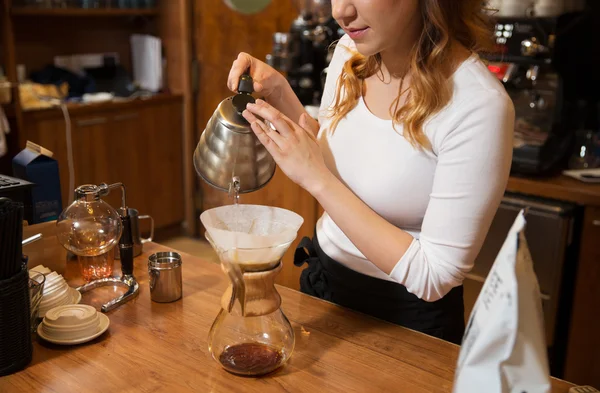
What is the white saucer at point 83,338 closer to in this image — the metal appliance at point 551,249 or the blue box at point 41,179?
the blue box at point 41,179

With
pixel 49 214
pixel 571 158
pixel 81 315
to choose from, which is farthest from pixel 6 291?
pixel 571 158

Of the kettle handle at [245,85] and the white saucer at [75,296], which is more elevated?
the kettle handle at [245,85]

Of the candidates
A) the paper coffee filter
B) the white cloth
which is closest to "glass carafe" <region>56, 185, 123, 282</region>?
the paper coffee filter

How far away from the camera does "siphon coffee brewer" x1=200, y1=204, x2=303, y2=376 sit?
1012mm

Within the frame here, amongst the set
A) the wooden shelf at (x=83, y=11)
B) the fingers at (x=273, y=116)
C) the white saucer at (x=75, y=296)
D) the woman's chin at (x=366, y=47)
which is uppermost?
the woman's chin at (x=366, y=47)

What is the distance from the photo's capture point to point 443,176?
1146 mm

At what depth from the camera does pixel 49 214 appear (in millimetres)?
1559

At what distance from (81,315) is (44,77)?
2.54 m

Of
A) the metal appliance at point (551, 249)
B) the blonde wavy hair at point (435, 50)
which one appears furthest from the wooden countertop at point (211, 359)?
the metal appliance at point (551, 249)

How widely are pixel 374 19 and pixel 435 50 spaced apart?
0.15m

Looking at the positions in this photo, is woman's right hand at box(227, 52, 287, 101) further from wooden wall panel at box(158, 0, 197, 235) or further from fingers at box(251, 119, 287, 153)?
wooden wall panel at box(158, 0, 197, 235)

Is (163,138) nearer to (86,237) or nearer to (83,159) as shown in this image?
(83,159)

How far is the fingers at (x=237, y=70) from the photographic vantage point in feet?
4.21

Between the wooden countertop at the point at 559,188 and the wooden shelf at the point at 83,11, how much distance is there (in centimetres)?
235
